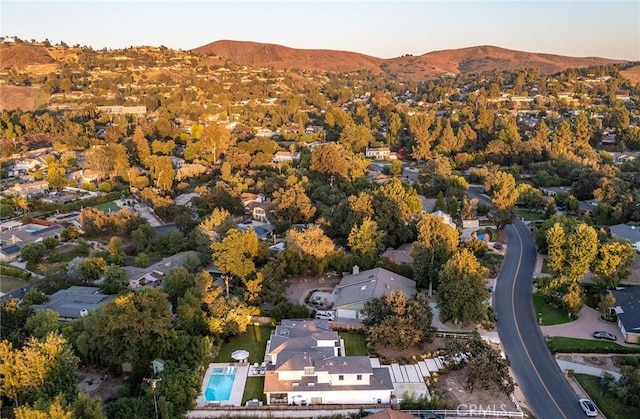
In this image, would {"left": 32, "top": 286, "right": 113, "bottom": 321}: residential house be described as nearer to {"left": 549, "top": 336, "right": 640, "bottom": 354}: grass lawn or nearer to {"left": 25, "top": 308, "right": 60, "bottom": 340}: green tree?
{"left": 25, "top": 308, "right": 60, "bottom": 340}: green tree

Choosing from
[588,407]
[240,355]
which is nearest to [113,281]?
[240,355]

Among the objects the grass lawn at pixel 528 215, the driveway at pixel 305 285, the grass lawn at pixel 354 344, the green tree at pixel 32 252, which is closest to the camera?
the grass lawn at pixel 354 344

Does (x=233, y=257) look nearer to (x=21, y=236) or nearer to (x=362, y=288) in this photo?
(x=362, y=288)

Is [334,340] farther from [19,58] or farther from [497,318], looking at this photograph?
[19,58]

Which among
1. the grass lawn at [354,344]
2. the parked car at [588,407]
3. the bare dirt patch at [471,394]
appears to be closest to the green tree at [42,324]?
the grass lawn at [354,344]

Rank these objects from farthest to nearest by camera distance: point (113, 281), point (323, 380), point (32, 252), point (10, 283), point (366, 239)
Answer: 1. point (32, 252)
2. point (366, 239)
3. point (10, 283)
4. point (113, 281)
5. point (323, 380)

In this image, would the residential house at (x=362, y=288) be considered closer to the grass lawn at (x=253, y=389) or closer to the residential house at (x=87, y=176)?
the grass lawn at (x=253, y=389)
